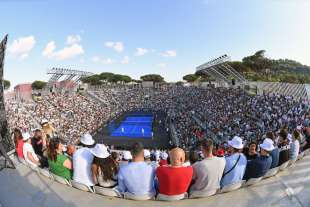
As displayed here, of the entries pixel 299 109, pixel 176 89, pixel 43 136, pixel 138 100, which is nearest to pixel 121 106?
pixel 138 100

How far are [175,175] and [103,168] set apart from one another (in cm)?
117

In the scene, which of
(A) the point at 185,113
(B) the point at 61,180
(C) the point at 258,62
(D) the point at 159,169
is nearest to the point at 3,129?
(B) the point at 61,180

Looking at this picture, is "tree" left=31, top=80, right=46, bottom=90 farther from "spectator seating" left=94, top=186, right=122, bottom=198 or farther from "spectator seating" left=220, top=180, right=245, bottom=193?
"spectator seating" left=220, top=180, right=245, bottom=193

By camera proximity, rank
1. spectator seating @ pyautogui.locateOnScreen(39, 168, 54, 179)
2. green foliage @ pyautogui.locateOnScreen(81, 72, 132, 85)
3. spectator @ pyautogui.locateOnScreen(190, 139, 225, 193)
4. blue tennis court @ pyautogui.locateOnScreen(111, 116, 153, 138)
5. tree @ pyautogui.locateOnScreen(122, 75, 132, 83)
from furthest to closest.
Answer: tree @ pyautogui.locateOnScreen(122, 75, 132, 83), green foliage @ pyautogui.locateOnScreen(81, 72, 132, 85), blue tennis court @ pyautogui.locateOnScreen(111, 116, 153, 138), spectator seating @ pyautogui.locateOnScreen(39, 168, 54, 179), spectator @ pyautogui.locateOnScreen(190, 139, 225, 193)

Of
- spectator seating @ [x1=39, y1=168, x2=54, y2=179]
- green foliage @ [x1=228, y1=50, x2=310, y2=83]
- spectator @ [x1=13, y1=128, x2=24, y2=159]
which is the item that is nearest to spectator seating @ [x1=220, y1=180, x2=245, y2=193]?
spectator seating @ [x1=39, y1=168, x2=54, y2=179]

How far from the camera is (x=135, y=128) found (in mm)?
38906

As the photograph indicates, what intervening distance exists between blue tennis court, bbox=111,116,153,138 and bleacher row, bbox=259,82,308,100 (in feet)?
45.7

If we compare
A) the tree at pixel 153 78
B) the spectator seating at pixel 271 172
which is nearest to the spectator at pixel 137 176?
the spectator seating at pixel 271 172

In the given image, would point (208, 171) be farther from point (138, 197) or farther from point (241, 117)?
point (241, 117)

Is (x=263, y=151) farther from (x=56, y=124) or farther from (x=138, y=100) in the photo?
(x=138, y=100)

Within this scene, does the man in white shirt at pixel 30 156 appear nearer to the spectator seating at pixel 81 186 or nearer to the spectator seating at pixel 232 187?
the spectator seating at pixel 81 186

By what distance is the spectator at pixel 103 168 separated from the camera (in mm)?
4129

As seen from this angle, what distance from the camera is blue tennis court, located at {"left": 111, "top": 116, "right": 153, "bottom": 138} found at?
3398 cm

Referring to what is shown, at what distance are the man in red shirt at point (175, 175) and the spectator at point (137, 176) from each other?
141 mm
